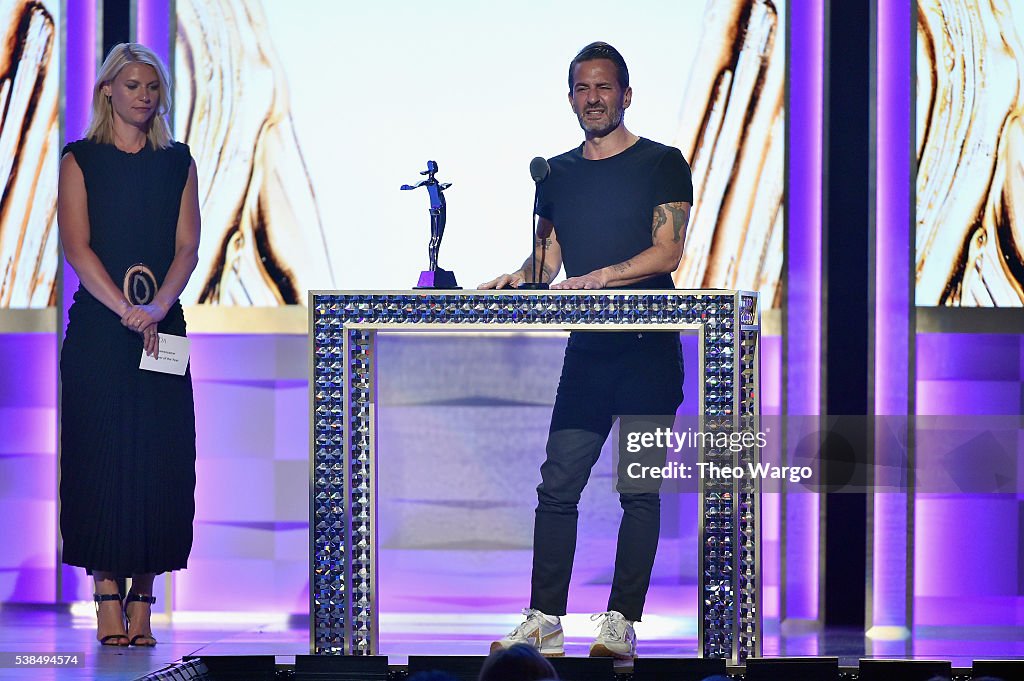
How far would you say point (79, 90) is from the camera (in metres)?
5.29

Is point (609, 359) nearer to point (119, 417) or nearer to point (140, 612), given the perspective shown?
point (119, 417)

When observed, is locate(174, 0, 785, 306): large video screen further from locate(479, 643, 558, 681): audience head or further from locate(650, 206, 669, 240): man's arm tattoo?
locate(479, 643, 558, 681): audience head

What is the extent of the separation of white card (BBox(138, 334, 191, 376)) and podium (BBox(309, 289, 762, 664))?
2.13 ft

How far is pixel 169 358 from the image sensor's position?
4402 mm

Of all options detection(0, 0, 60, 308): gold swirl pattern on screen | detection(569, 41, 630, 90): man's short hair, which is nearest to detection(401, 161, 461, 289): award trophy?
detection(569, 41, 630, 90): man's short hair

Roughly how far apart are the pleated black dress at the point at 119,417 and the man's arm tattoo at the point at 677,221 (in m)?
1.63

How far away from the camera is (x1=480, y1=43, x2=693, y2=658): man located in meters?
4.03

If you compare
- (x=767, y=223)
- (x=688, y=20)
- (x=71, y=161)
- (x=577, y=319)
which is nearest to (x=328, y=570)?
(x=577, y=319)

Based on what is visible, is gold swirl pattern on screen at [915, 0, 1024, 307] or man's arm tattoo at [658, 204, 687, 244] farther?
gold swirl pattern on screen at [915, 0, 1024, 307]

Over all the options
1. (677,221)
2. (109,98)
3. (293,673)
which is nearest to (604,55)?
(677,221)

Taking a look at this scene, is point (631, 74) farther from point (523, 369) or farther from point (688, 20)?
point (523, 369)

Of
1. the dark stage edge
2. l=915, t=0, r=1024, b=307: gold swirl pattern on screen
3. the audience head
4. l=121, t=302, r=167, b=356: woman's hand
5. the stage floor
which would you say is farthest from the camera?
l=915, t=0, r=1024, b=307: gold swirl pattern on screen

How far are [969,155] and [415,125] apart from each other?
6.85 ft

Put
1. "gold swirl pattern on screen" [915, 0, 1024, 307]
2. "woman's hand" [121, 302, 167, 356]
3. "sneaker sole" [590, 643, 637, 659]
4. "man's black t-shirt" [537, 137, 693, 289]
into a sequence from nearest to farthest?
"sneaker sole" [590, 643, 637, 659], "man's black t-shirt" [537, 137, 693, 289], "woman's hand" [121, 302, 167, 356], "gold swirl pattern on screen" [915, 0, 1024, 307]
